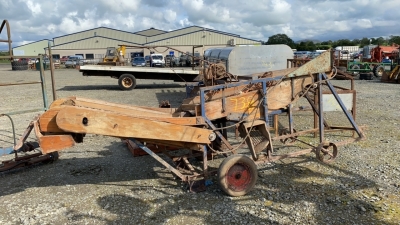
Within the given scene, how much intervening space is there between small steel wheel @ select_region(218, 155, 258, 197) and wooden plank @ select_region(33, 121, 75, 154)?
69.3 inches

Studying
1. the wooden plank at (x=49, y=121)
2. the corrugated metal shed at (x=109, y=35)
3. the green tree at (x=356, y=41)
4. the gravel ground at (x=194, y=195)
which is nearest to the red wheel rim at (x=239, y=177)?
the gravel ground at (x=194, y=195)

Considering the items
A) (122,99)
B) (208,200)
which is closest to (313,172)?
(208,200)

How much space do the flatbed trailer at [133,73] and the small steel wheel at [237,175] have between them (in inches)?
478

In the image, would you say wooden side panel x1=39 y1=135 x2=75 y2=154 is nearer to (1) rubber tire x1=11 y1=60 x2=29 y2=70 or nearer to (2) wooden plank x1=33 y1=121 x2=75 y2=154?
(2) wooden plank x1=33 y1=121 x2=75 y2=154

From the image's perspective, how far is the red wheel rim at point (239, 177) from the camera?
4125 millimetres

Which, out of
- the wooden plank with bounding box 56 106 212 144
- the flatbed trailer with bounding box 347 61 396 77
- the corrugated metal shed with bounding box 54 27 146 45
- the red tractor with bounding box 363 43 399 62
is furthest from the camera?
the corrugated metal shed with bounding box 54 27 146 45

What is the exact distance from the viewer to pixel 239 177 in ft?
13.7

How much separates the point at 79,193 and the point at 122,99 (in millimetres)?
9806

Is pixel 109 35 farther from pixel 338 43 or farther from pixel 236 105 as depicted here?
pixel 236 105

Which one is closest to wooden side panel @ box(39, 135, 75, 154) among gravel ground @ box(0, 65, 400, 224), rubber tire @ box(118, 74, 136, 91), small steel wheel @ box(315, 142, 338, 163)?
gravel ground @ box(0, 65, 400, 224)

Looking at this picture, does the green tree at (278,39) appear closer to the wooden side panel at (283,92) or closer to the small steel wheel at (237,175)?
the wooden side panel at (283,92)

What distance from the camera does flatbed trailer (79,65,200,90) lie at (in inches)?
636

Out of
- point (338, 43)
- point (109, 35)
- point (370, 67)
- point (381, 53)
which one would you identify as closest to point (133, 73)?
point (370, 67)

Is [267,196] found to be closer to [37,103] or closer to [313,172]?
[313,172]
